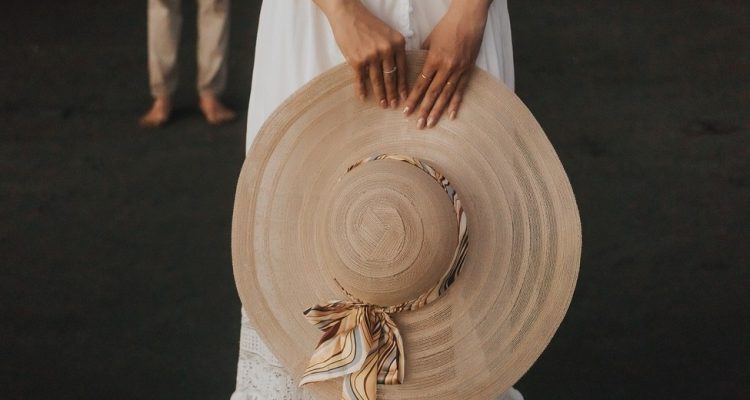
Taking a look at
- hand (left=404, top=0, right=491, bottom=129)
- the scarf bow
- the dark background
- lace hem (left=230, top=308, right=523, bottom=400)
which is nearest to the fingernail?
hand (left=404, top=0, right=491, bottom=129)

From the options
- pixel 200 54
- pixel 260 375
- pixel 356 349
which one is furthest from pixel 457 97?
pixel 200 54

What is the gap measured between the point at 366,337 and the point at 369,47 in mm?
352

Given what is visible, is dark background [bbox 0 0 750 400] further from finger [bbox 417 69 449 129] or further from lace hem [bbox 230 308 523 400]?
finger [bbox 417 69 449 129]

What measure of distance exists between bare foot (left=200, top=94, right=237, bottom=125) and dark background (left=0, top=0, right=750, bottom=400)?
0.18ft

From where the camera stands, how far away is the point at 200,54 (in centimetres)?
361

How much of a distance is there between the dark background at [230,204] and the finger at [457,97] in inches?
35.0

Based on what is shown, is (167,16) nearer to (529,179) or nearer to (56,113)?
(56,113)

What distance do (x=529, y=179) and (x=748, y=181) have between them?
1.87 metres

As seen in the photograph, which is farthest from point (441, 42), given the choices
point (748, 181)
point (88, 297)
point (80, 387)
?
point (748, 181)

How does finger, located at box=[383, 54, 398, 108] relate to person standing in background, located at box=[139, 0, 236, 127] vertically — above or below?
above

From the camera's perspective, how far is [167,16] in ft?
11.7

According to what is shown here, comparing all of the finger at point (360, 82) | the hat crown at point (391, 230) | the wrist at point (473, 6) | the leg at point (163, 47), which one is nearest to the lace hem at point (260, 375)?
the hat crown at point (391, 230)

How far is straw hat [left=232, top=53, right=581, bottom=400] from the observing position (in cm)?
124

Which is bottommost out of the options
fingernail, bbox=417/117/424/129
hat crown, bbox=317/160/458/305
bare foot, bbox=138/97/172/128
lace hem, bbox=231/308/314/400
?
bare foot, bbox=138/97/172/128
